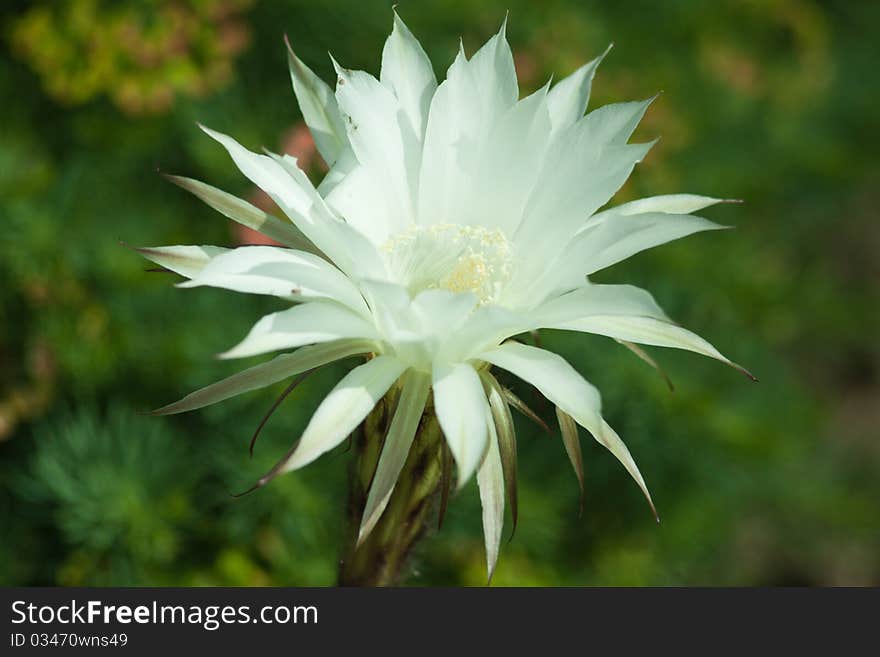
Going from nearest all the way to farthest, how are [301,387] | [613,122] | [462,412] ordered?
[462,412]
[613,122]
[301,387]

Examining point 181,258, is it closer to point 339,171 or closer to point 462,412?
point 339,171

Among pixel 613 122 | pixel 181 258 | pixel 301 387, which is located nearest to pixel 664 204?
pixel 613 122

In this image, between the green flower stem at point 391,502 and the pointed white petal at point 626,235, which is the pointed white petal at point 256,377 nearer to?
the green flower stem at point 391,502

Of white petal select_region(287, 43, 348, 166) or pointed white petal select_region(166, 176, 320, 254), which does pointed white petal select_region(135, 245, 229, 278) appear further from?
white petal select_region(287, 43, 348, 166)

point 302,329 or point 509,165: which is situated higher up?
point 509,165

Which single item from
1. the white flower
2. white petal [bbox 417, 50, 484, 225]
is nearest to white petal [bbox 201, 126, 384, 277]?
the white flower

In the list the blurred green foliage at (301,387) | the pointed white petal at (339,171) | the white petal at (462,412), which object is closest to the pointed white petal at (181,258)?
the pointed white petal at (339,171)
